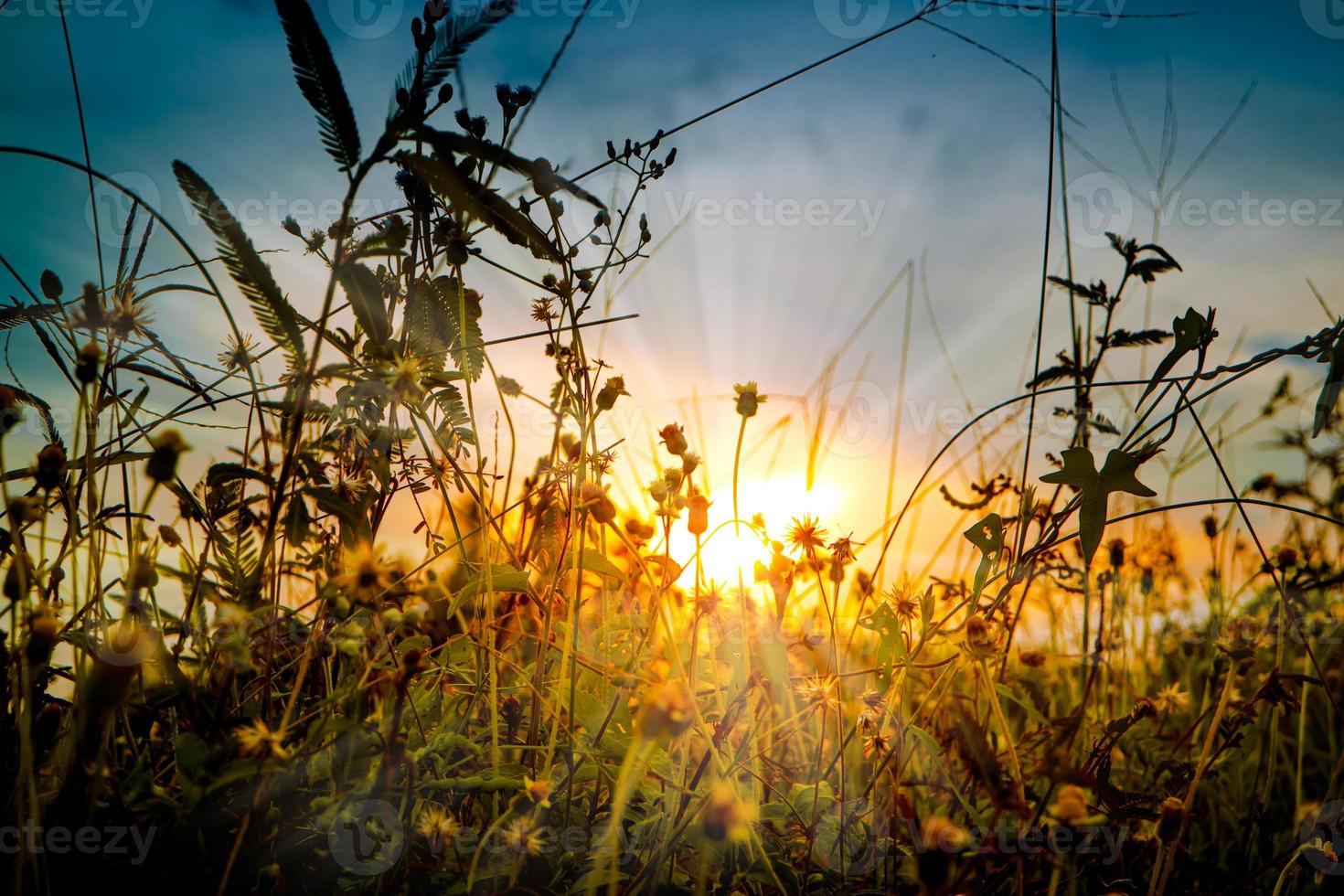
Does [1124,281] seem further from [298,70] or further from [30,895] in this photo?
[30,895]

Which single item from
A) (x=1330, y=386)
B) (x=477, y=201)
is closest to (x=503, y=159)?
(x=477, y=201)

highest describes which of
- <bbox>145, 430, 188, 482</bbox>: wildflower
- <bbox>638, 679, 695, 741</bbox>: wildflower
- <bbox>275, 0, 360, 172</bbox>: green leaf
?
<bbox>275, 0, 360, 172</bbox>: green leaf

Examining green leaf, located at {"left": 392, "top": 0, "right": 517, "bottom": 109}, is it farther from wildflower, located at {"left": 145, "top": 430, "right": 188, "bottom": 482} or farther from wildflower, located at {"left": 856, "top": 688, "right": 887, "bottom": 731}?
wildflower, located at {"left": 856, "top": 688, "right": 887, "bottom": 731}

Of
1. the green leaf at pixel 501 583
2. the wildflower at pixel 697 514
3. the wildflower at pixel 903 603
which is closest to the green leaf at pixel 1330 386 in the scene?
the wildflower at pixel 903 603

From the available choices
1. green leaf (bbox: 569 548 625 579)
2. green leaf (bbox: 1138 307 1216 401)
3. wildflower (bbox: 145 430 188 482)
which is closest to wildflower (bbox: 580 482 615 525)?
green leaf (bbox: 569 548 625 579)

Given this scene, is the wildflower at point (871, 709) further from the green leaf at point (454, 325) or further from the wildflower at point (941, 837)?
the green leaf at point (454, 325)

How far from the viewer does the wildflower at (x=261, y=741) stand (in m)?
0.66

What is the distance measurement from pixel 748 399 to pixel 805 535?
26cm

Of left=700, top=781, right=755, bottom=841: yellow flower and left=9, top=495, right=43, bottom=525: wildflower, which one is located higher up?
left=9, top=495, right=43, bottom=525: wildflower

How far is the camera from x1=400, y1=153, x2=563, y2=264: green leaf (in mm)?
696

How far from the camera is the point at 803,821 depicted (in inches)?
40.5

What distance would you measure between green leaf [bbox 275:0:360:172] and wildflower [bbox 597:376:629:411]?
468 mm

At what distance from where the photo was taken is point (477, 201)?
0.75m

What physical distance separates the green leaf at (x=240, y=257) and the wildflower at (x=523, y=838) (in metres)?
0.57
